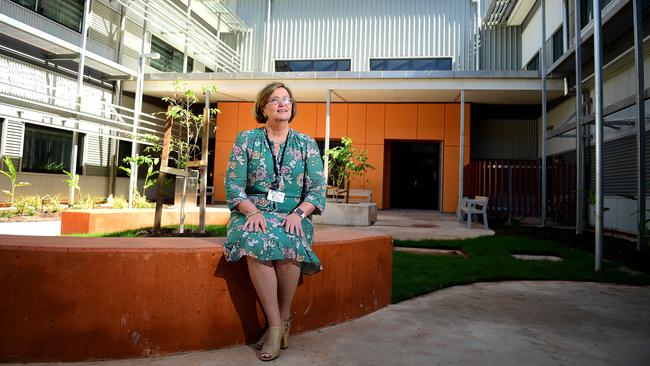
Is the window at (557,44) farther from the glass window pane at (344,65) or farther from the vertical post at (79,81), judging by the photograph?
the vertical post at (79,81)

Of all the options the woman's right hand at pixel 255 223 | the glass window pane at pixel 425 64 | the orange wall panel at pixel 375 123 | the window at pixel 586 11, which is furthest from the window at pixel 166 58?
the woman's right hand at pixel 255 223

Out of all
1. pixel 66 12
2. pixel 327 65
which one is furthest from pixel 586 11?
pixel 66 12

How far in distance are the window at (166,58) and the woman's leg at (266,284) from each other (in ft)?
48.3

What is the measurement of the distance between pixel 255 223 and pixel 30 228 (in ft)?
21.4

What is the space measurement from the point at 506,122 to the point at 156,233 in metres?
13.7

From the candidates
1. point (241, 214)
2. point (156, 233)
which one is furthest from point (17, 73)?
point (241, 214)

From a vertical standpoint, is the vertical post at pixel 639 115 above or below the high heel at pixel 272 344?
above

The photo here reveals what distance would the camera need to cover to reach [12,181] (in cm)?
962

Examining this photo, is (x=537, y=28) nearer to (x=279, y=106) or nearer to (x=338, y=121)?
(x=338, y=121)

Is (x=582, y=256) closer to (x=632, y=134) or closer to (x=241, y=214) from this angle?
(x=632, y=134)

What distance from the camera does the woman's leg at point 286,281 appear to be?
2287 mm

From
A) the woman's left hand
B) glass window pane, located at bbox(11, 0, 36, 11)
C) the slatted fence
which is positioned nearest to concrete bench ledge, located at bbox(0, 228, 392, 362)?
the woman's left hand

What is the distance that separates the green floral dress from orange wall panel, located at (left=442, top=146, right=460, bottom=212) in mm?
11574

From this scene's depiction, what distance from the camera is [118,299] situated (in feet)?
6.95
